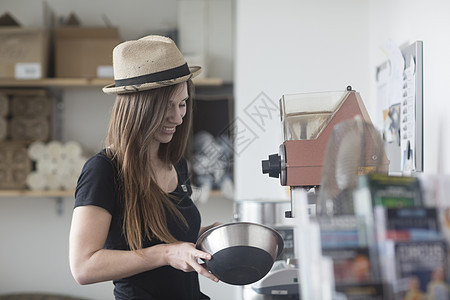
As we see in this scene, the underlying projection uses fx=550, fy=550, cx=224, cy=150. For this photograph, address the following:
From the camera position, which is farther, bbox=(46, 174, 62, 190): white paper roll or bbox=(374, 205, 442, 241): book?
bbox=(46, 174, 62, 190): white paper roll

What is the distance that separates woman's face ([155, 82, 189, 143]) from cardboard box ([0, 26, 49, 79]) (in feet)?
5.45

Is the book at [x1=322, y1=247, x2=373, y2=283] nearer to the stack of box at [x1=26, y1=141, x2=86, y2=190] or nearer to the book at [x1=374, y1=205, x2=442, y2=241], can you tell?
the book at [x1=374, y1=205, x2=442, y2=241]

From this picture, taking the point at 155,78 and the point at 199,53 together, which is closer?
the point at 155,78

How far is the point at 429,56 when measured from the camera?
1720 millimetres

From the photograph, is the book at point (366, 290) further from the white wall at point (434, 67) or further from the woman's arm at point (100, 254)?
the white wall at point (434, 67)

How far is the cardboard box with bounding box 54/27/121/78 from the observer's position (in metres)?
3.11

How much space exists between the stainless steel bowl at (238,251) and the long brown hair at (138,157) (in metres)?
0.24

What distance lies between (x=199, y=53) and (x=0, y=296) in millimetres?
1887

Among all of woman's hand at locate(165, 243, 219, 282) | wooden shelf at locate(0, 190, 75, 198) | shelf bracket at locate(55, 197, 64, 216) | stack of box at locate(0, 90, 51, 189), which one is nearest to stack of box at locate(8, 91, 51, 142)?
stack of box at locate(0, 90, 51, 189)

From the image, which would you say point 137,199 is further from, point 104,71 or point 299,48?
point 104,71

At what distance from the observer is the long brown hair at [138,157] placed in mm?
1519

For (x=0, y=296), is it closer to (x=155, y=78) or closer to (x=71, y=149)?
(x=71, y=149)

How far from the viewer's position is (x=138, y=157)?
156 cm

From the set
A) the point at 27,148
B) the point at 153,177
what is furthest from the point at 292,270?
the point at 27,148
